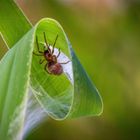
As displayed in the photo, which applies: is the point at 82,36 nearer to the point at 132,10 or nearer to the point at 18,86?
the point at 132,10

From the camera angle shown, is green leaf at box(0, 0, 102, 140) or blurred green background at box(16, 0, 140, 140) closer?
green leaf at box(0, 0, 102, 140)

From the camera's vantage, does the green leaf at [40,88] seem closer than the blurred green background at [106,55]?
Yes

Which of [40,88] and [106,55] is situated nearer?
[40,88]
